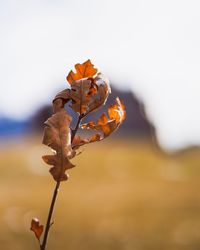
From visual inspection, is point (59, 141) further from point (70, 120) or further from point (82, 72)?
point (82, 72)

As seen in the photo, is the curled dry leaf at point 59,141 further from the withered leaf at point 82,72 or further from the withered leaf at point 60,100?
the withered leaf at point 82,72

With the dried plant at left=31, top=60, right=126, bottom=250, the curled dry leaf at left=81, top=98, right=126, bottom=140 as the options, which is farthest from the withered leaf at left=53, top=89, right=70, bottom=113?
the curled dry leaf at left=81, top=98, right=126, bottom=140

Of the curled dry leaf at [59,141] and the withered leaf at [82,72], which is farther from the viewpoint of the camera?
the withered leaf at [82,72]

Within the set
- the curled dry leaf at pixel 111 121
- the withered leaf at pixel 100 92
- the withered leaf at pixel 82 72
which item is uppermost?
the withered leaf at pixel 82 72

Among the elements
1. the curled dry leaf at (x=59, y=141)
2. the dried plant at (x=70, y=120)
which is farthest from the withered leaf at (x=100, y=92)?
the curled dry leaf at (x=59, y=141)

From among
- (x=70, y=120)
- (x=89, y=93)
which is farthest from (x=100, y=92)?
(x=70, y=120)

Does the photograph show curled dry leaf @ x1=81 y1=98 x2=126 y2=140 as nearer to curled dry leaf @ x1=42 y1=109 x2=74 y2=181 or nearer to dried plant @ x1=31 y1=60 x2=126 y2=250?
dried plant @ x1=31 y1=60 x2=126 y2=250

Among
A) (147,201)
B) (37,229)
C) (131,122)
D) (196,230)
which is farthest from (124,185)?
(37,229)

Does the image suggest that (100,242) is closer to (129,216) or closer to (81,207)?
(129,216)
